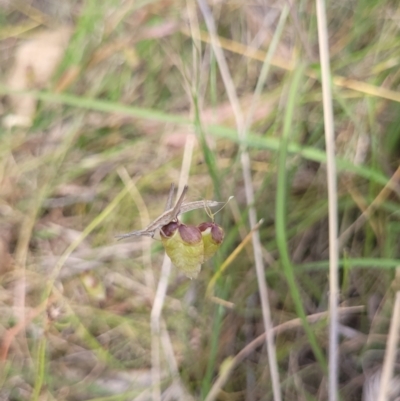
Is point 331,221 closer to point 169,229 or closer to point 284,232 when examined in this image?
point 284,232

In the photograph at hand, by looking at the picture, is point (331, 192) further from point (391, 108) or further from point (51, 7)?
point (51, 7)

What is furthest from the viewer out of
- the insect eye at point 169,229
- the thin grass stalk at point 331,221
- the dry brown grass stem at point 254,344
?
the dry brown grass stem at point 254,344

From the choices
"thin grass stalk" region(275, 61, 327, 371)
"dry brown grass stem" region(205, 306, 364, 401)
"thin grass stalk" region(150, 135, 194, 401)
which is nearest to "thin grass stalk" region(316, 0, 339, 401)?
"thin grass stalk" region(275, 61, 327, 371)

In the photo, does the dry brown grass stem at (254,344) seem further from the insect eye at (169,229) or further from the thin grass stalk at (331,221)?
the insect eye at (169,229)

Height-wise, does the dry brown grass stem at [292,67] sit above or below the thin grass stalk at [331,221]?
above

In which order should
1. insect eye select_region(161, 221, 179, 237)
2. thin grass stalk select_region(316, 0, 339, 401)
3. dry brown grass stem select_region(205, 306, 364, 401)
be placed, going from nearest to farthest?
1. insect eye select_region(161, 221, 179, 237)
2. thin grass stalk select_region(316, 0, 339, 401)
3. dry brown grass stem select_region(205, 306, 364, 401)

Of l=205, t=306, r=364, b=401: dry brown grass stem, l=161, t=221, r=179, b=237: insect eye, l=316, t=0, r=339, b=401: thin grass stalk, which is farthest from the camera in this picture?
l=205, t=306, r=364, b=401: dry brown grass stem

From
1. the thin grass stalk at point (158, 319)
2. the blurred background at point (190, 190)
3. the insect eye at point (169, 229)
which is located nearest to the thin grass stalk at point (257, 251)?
the blurred background at point (190, 190)

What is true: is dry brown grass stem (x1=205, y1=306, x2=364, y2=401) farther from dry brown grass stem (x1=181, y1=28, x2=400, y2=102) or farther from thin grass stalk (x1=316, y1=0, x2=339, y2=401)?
dry brown grass stem (x1=181, y1=28, x2=400, y2=102)
